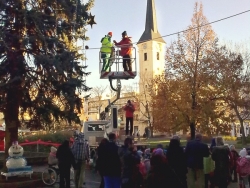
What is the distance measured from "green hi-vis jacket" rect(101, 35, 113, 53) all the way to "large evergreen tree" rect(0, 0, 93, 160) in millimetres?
1240

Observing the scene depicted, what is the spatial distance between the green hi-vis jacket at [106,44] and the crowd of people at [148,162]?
196 inches

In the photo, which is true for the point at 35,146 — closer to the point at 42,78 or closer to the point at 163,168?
the point at 42,78

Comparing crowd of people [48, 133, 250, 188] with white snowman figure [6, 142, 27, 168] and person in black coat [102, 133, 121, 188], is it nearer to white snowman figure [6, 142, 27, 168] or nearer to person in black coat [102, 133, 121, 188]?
person in black coat [102, 133, 121, 188]

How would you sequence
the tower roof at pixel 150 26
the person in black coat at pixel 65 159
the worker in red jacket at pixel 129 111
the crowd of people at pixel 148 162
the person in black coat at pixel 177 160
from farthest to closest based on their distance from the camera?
the tower roof at pixel 150 26, the worker in red jacket at pixel 129 111, the person in black coat at pixel 65 159, the person in black coat at pixel 177 160, the crowd of people at pixel 148 162

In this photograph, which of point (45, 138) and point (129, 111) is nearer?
point (129, 111)

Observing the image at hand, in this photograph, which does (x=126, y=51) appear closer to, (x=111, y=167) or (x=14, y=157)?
(x=14, y=157)

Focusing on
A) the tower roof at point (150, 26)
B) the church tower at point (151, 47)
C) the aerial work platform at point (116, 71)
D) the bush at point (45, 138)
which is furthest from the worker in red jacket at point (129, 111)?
the tower roof at point (150, 26)

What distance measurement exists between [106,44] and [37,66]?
328 centimetres

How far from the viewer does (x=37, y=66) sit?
47.8 ft

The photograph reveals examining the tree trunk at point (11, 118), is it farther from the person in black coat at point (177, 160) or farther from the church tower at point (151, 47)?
the church tower at point (151, 47)

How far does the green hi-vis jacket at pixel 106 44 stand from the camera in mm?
16312

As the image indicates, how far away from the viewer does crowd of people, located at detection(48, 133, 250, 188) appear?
8828 mm

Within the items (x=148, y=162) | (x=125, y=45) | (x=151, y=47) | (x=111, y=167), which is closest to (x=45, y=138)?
(x=125, y=45)

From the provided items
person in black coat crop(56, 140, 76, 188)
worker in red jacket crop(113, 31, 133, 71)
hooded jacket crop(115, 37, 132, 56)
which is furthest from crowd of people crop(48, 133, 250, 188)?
hooded jacket crop(115, 37, 132, 56)
